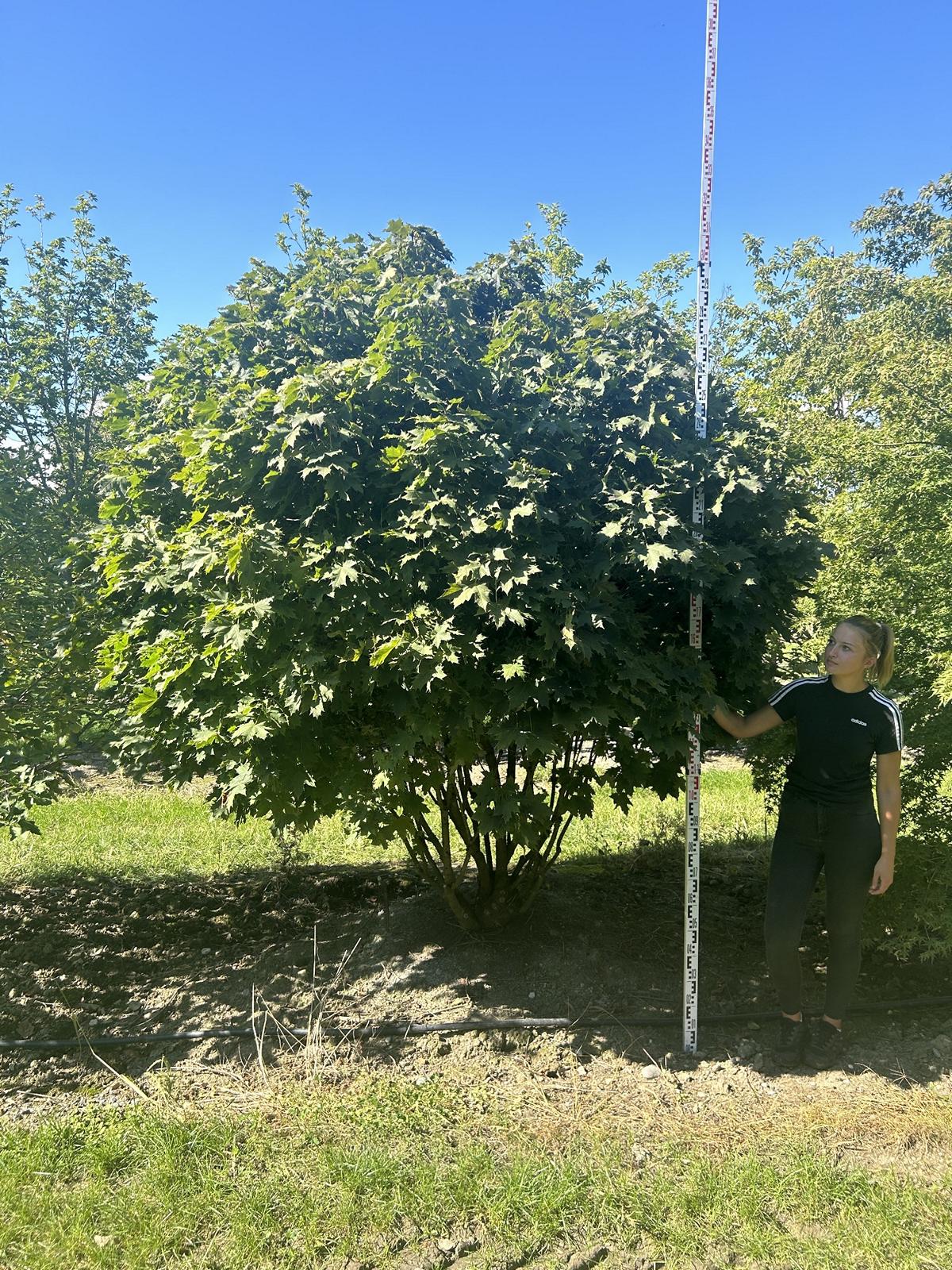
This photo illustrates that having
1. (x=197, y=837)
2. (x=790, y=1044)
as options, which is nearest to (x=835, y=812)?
(x=790, y=1044)

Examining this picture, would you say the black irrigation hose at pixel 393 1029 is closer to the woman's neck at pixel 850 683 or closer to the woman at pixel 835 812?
the woman at pixel 835 812

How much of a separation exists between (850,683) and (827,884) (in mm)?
890

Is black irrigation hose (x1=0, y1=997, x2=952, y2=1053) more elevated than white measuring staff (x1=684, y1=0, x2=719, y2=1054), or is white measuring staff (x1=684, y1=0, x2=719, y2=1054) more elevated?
white measuring staff (x1=684, y1=0, x2=719, y2=1054)

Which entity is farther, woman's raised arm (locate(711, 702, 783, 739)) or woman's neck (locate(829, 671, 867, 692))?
woman's raised arm (locate(711, 702, 783, 739))

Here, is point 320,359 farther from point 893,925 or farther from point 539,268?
point 893,925

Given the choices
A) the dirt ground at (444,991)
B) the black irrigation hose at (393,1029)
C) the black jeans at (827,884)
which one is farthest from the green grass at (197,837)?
the black jeans at (827,884)

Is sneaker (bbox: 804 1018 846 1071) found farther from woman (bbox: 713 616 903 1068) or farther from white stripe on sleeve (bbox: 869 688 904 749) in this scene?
white stripe on sleeve (bbox: 869 688 904 749)

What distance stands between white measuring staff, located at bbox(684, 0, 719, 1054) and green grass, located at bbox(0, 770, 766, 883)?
2758 millimetres

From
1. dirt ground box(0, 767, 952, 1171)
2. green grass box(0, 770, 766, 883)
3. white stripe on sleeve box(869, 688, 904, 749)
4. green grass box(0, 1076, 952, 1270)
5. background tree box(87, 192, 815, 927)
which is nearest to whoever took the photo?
green grass box(0, 1076, 952, 1270)

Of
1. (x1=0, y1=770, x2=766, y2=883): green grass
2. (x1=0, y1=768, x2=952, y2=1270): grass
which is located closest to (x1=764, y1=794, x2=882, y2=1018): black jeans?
(x1=0, y1=768, x2=952, y2=1270): grass

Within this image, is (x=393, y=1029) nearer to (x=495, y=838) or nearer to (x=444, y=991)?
(x=444, y=991)

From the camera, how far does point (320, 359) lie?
143 inches

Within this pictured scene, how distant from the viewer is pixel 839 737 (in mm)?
3463

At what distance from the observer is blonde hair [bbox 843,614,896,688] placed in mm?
3428
